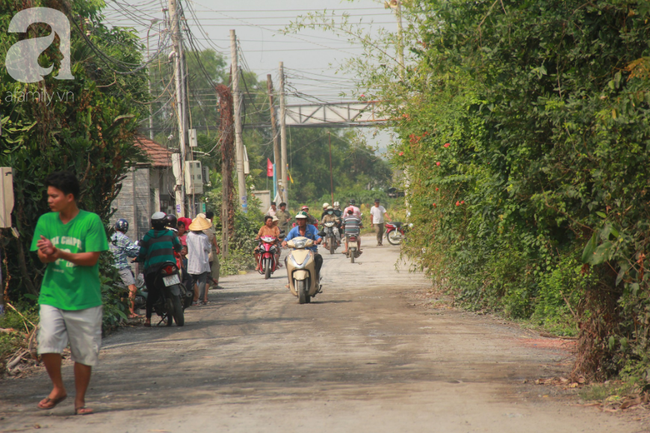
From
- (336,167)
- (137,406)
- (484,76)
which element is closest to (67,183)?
(137,406)

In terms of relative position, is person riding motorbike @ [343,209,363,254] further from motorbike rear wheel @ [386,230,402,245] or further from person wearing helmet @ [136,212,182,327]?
person wearing helmet @ [136,212,182,327]

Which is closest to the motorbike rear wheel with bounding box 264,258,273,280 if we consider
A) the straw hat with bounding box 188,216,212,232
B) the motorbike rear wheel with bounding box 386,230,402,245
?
the straw hat with bounding box 188,216,212,232

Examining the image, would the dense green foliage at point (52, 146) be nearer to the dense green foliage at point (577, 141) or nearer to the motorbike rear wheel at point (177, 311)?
the motorbike rear wheel at point (177, 311)

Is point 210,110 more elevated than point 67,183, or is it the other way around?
point 210,110

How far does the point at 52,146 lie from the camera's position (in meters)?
10.4

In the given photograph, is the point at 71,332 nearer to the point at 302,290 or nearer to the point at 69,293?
the point at 69,293

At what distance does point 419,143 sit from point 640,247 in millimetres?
8976

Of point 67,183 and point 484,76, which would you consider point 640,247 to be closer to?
point 484,76

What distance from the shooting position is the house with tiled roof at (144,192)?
19.7 metres

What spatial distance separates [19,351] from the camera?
830 cm

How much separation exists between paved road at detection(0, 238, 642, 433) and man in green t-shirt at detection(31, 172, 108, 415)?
39cm

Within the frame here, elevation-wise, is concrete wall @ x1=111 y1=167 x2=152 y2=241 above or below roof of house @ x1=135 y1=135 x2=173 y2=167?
below

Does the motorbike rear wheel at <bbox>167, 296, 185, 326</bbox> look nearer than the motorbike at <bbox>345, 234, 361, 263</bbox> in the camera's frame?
Yes

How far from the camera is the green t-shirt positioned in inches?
227
